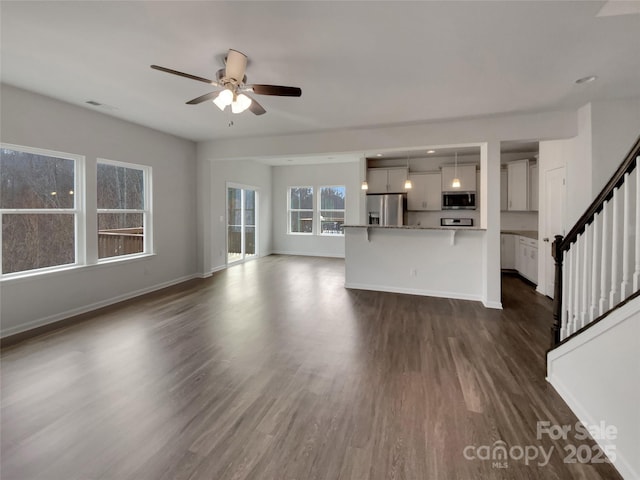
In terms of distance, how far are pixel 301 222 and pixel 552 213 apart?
20.7 ft

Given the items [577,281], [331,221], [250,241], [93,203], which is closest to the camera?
[577,281]

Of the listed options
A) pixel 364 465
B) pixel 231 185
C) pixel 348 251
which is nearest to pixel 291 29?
pixel 364 465

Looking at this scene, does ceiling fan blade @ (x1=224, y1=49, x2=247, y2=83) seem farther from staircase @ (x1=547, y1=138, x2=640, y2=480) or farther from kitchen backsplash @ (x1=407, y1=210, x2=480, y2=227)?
kitchen backsplash @ (x1=407, y1=210, x2=480, y2=227)

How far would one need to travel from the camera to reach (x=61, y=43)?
8.28 ft

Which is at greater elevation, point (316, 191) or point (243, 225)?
point (316, 191)

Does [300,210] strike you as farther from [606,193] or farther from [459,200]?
[606,193]

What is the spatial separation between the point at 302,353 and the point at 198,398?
104 centimetres

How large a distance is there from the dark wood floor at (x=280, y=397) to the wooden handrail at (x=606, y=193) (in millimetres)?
1193

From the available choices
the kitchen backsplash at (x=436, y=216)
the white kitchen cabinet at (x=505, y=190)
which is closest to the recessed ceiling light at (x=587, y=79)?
the white kitchen cabinet at (x=505, y=190)

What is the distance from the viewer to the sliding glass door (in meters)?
7.62

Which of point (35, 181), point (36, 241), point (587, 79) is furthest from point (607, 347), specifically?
point (35, 181)

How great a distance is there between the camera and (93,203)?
4266 millimetres

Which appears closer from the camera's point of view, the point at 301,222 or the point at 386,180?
the point at 386,180

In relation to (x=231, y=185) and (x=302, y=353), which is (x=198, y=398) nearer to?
(x=302, y=353)
